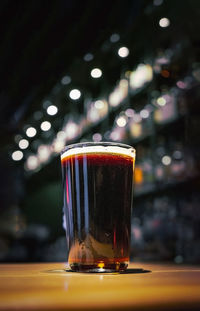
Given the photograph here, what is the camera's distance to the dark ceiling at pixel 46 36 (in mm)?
4645

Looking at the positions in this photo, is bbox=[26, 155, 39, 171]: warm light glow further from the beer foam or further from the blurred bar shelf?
the beer foam

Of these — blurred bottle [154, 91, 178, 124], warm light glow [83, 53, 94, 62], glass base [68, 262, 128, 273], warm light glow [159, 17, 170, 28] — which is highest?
warm light glow [83, 53, 94, 62]

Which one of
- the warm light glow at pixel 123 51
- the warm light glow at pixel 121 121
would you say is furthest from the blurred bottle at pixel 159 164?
the warm light glow at pixel 123 51

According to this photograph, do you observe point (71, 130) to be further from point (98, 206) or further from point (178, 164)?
point (98, 206)

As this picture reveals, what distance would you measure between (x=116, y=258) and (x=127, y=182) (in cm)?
15

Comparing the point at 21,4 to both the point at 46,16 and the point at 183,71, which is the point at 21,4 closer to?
the point at 46,16

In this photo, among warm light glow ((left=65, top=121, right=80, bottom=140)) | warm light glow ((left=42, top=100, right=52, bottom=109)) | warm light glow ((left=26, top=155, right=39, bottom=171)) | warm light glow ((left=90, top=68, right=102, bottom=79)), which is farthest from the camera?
warm light glow ((left=26, top=155, right=39, bottom=171))

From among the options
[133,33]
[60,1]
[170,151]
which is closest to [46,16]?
[60,1]

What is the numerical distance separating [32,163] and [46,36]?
484 centimetres

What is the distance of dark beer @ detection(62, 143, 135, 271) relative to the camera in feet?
2.03

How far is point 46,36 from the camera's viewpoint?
5.32m

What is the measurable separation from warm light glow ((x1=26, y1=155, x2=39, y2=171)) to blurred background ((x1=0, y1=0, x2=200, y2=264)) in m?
1.67

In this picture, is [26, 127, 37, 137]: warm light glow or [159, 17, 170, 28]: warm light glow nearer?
[159, 17, 170, 28]: warm light glow

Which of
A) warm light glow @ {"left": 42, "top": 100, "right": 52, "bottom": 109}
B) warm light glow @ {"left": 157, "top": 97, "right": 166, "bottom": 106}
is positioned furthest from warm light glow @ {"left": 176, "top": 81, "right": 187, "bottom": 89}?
warm light glow @ {"left": 42, "top": 100, "right": 52, "bottom": 109}
